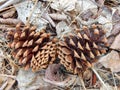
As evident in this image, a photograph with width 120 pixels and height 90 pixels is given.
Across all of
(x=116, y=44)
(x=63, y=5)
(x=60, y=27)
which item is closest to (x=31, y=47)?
(x=60, y=27)

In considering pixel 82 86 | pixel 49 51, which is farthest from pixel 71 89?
pixel 49 51

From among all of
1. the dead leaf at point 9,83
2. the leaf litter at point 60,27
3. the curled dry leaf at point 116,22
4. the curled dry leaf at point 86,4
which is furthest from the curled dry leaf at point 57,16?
the dead leaf at point 9,83

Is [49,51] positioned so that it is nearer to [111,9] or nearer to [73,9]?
[73,9]

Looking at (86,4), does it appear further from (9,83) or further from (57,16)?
(9,83)

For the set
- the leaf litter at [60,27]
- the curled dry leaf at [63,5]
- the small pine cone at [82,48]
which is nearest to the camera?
the small pine cone at [82,48]

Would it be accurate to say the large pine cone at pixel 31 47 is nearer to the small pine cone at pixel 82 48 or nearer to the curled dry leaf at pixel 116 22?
the small pine cone at pixel 82 48

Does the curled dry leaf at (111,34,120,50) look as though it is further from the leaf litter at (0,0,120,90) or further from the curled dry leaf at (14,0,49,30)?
the curled dry leaf at (14,0,49,30)
